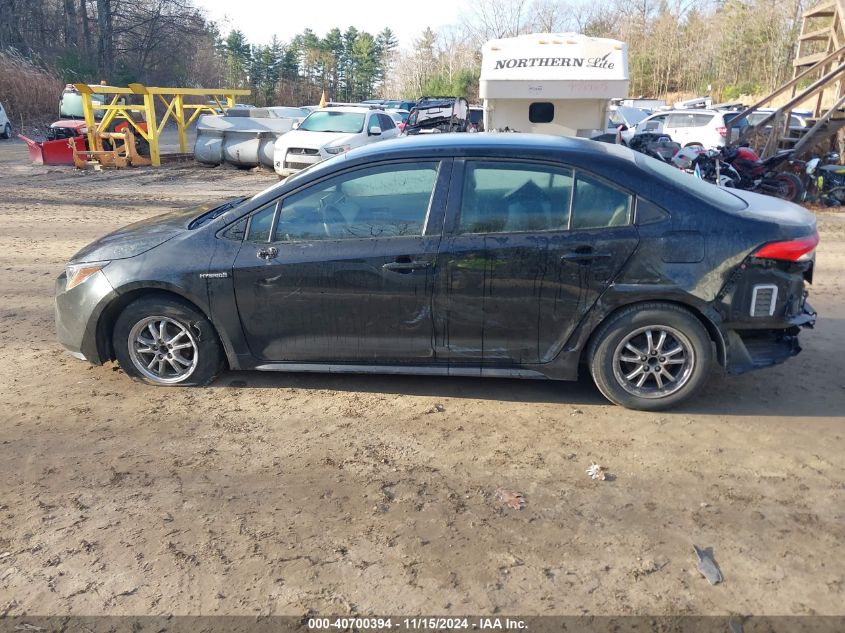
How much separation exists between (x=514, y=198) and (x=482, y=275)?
531mm

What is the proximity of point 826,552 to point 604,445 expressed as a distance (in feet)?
4.05

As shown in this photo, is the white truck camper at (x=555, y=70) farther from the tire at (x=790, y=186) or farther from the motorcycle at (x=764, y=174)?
the tire at (x=790, y=186)

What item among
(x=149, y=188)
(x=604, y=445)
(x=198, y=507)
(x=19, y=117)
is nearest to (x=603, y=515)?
(x=604, y=445)

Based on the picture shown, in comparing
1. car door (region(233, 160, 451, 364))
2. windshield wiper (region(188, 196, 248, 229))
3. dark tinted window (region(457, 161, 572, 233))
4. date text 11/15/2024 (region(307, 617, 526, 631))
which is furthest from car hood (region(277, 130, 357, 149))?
date text 11/15/2024 (region(307, 617, 526, 631))

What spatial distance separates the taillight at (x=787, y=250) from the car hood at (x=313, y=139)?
498 inches

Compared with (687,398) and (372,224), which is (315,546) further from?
(687,398)

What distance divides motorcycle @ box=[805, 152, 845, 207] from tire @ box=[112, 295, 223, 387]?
12.3 m

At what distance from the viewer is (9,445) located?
3.99 m

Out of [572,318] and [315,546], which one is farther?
[572,318]

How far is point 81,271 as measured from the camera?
466cm

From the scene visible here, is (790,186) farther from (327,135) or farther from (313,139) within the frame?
(313,139)

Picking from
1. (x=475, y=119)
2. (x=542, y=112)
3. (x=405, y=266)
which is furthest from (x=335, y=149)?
(x=405, y=266)

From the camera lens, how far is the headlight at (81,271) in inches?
181

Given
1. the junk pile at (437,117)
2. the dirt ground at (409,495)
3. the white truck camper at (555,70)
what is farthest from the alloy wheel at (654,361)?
the junk pile at (437,117)
